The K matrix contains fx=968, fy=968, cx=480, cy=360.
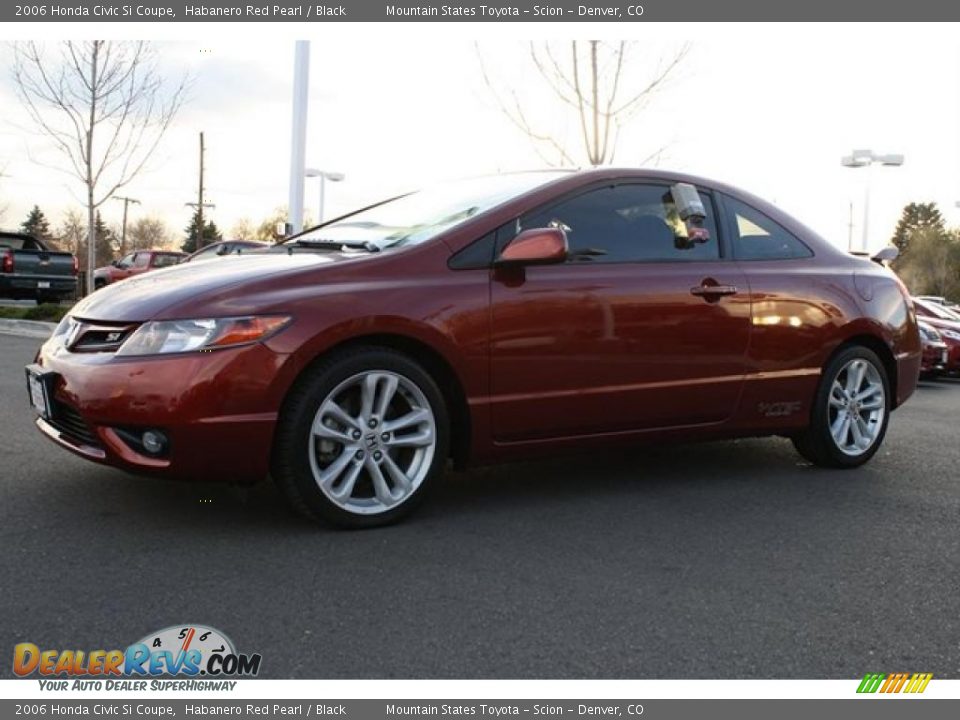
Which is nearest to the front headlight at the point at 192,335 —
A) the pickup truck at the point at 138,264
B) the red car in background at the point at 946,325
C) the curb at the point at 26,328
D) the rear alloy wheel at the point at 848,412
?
the rear alloy wheel at the point at 848,412

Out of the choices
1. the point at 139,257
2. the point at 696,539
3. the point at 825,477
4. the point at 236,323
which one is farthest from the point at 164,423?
the point at 139,257

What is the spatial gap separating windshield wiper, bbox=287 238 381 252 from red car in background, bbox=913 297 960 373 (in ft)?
35.2

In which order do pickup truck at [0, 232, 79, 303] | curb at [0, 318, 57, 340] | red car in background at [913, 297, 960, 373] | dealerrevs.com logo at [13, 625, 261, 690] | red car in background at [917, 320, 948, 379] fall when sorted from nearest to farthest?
dealerrevs.com logo at [13, 625, 261, 690] → red car in background at [917, 320, 948, 379] → red car in background at [913, 297, 960, 373] → curb at [0, 318, 57, 340] → pickup truck at [0, 232, 79, 303]

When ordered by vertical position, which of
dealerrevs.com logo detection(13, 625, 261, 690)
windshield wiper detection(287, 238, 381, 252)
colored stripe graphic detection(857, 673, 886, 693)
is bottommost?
dealerrevs.com logo detection(13, 625, 261, 690)

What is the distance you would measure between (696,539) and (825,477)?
159 cm

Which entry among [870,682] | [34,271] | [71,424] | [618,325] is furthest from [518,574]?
[34,271]

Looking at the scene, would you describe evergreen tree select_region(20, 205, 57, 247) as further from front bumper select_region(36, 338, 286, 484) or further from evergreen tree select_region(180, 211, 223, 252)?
front bumper select_region(36, 338, 286, 484)

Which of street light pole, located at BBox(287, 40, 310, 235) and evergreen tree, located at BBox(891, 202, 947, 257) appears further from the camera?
evergreen tree, located at BBox(891, 202, 947, 257)

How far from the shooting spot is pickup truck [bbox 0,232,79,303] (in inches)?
730

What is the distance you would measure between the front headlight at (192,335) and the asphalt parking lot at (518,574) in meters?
0.71

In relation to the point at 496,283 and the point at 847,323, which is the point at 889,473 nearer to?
the point at 847,323

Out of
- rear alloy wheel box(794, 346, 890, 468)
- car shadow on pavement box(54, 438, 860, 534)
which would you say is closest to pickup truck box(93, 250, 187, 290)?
car shadow on pavement box(54, 438, 860, 534)

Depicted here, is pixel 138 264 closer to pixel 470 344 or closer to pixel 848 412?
pixel 848 412

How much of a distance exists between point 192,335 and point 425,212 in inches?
57.4
